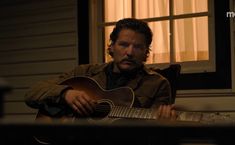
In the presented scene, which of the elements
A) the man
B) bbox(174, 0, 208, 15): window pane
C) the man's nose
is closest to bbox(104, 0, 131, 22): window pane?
bbox(174, 0, 208, 15): window pane

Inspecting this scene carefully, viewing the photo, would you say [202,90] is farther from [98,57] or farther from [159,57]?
[98,57]

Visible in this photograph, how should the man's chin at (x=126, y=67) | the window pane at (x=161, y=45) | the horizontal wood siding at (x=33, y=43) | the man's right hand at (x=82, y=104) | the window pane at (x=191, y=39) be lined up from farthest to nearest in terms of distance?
the horizontal wood siding at (x=33, y=43)
the window pane at (x=161, y=45)
the window pane at (x=191, y=39)
the man's chin at (x=126, y=67)
the man's right hand at (x=82, y=104)

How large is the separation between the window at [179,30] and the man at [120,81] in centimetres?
99

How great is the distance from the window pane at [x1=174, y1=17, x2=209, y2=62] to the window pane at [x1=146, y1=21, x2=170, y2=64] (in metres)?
0.07

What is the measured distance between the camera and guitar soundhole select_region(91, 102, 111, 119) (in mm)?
1835

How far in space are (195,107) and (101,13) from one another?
107cm

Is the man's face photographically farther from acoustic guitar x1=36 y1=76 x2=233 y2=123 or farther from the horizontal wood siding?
the horizontal wood siding

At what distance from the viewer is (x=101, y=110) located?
1845 mm

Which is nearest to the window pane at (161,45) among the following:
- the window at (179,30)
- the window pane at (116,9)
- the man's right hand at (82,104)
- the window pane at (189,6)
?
the window at (179,30)

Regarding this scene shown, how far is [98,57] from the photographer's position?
343cm

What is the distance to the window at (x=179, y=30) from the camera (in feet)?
10.1

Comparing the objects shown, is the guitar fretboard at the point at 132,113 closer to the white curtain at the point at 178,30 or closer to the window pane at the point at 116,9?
the white curtain at the point at 178,30

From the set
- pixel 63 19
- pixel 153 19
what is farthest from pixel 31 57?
pixel 153 19

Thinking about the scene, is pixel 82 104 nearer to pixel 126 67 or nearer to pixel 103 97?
pixel 103 97
